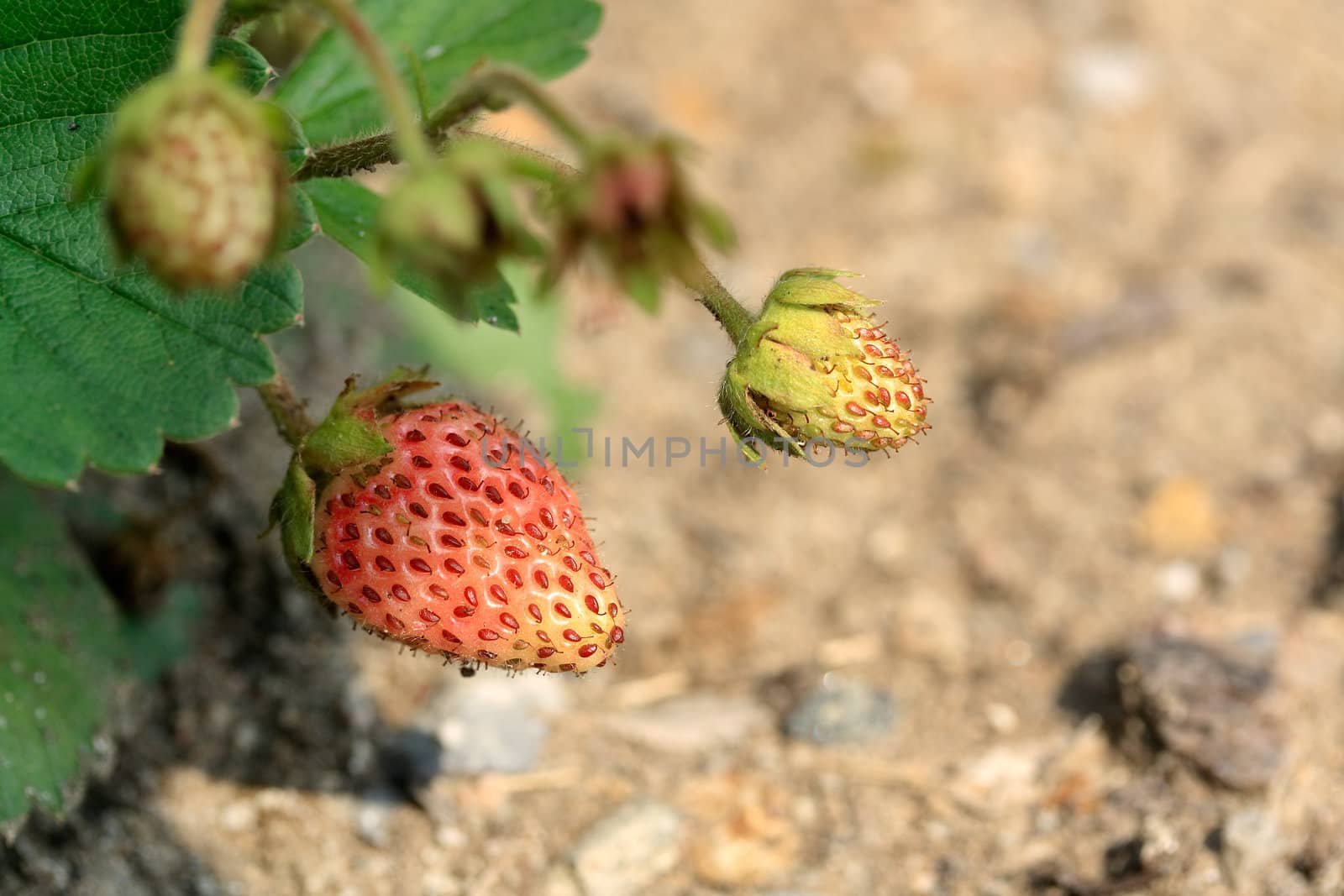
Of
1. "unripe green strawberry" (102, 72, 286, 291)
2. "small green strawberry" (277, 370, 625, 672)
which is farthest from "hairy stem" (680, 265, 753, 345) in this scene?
"unripe green strawberry" (102, 72, 286, 291)

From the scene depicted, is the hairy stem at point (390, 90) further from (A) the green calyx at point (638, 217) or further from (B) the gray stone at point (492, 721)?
(B) the gray stone at point (492, 721)

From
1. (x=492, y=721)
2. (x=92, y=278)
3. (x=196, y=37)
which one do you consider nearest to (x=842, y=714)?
(x=492, y=721)

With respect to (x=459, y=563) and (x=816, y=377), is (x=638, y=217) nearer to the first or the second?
(x=816, y=377)

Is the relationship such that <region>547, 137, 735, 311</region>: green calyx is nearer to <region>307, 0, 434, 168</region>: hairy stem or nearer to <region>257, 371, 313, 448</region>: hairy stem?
<region>307, 0, 434, 168</region>: hairy stem

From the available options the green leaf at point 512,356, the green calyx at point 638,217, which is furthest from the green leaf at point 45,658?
the green calyx at point 638,217

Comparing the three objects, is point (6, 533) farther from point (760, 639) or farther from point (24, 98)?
point (760, 639)

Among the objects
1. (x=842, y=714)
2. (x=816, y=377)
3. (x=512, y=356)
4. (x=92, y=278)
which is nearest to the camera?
(x=816, y=377)
